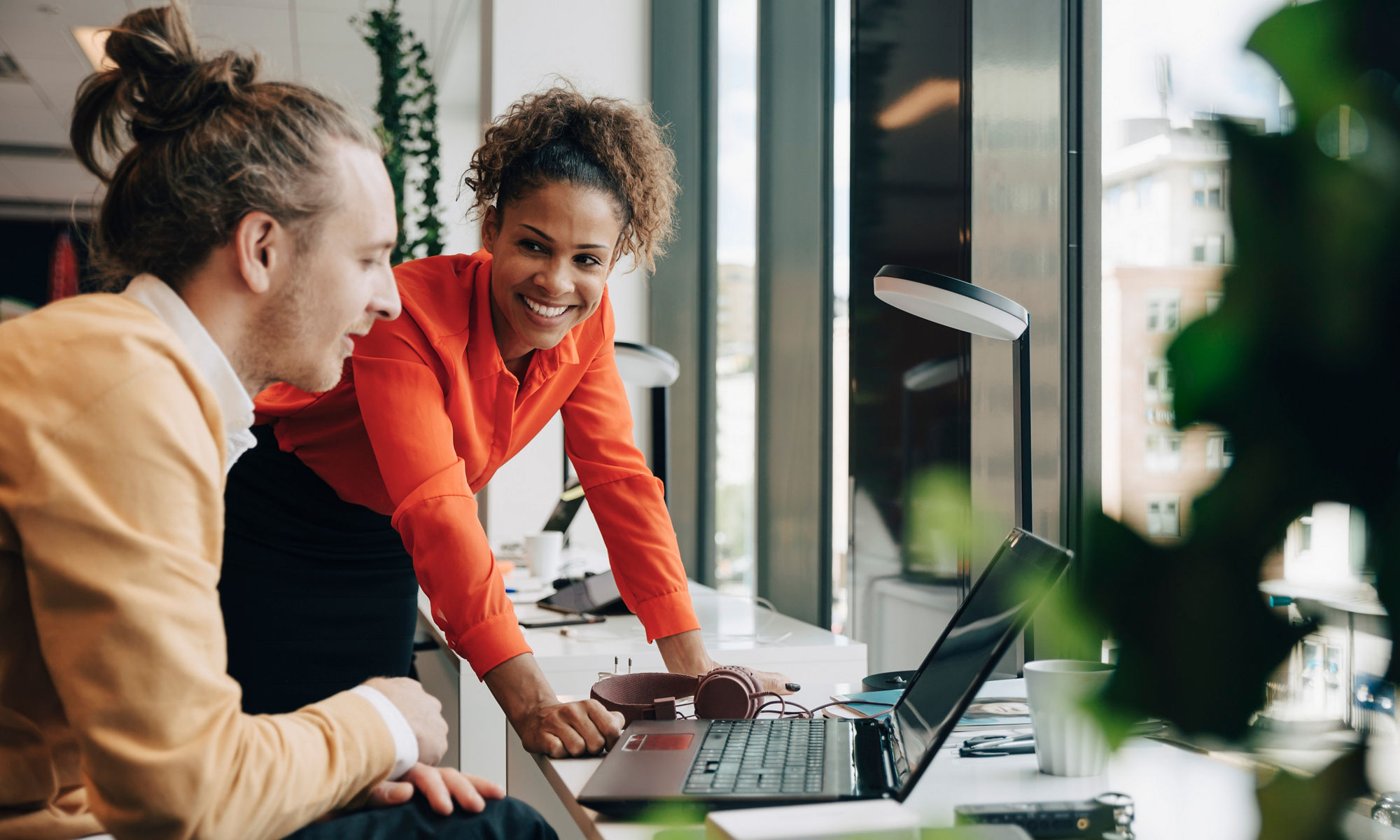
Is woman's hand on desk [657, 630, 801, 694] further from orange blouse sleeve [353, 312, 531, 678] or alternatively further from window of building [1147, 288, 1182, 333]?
window of building [1147, 288, 1182, 333]

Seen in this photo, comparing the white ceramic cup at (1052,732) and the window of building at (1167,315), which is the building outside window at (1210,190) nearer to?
the window of building at (1167,315)

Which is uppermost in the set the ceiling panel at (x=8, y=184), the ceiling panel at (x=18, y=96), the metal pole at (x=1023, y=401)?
the ceiling panel at (x=18, y=96)

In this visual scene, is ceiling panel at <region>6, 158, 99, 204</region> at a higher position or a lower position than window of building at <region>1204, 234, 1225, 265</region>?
higher

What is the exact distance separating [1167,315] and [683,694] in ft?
3.29

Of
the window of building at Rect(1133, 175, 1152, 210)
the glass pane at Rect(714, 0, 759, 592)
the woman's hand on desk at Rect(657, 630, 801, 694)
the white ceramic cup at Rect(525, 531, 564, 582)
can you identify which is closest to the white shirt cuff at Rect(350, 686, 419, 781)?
the woman's hand on desk at Rect(657, 630, 801, 694)

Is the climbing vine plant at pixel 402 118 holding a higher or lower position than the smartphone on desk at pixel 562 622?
higher

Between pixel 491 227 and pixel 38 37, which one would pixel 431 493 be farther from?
pixel 38 37

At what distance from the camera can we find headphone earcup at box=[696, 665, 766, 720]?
45.0 inches

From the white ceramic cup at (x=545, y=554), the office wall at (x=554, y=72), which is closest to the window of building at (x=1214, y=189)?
the white ceramic cup at (x=545, y=554)

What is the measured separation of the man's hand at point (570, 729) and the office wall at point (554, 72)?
7.98 ft

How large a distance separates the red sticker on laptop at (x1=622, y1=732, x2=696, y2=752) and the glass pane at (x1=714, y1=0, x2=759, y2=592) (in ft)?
6.45

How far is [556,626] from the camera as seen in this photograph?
203 cm

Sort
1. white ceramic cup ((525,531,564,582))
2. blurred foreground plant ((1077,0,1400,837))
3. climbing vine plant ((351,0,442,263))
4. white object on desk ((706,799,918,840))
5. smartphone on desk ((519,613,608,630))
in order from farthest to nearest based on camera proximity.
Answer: climbing vine plant ((351,0,442,263)) → white ceramic cup ((525,531,564,582)) → smartphone on desk ((519,613,608,630)) → white object on desk ((706,799,918,840)) → blurred foreground plant ((1077,0,1400,837))

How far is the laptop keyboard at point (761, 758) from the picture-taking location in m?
0.86
